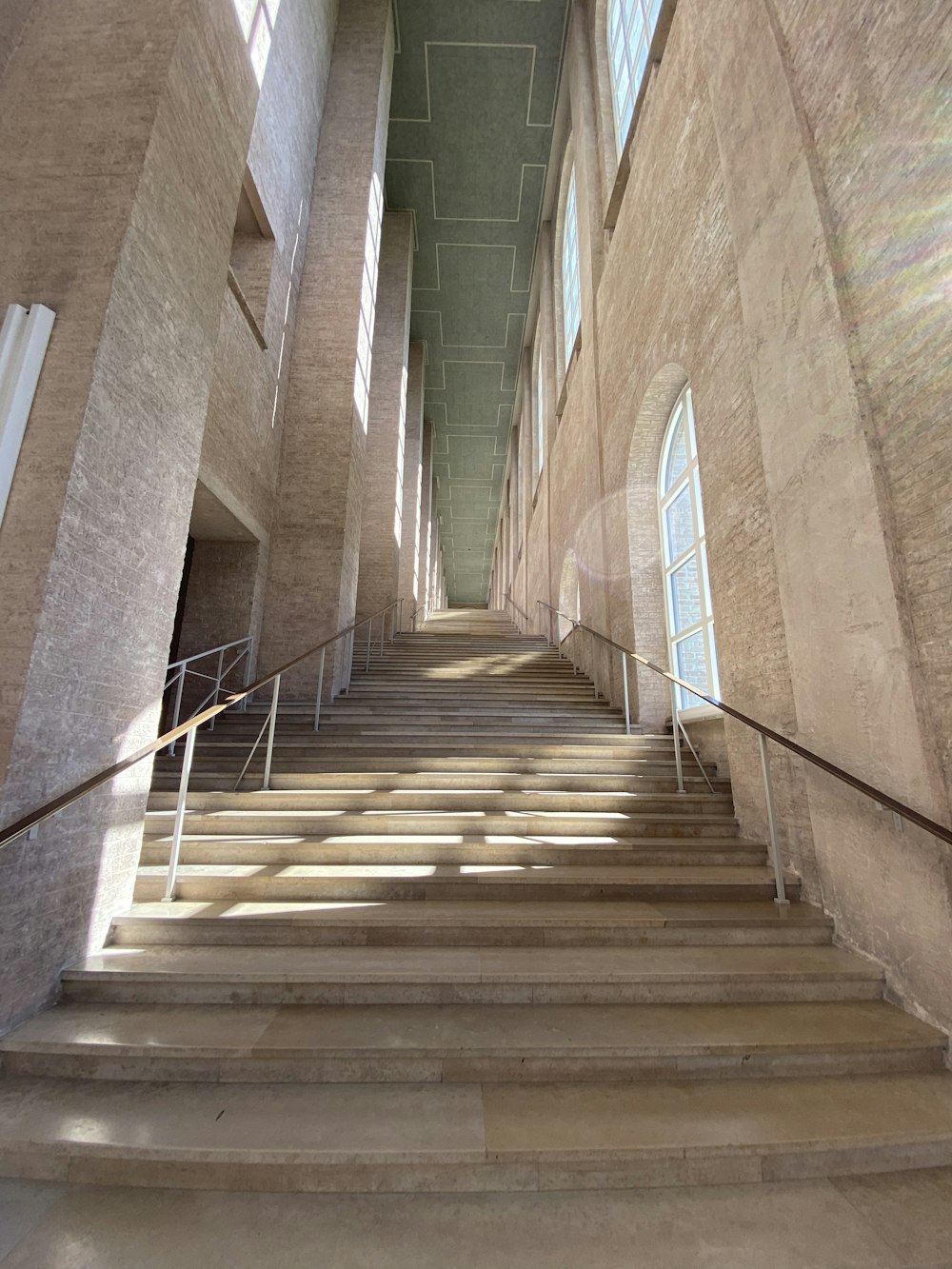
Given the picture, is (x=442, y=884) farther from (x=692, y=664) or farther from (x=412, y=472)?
(x=412, y=472)

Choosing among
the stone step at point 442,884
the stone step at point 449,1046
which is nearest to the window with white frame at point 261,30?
the stone step at point 442,884

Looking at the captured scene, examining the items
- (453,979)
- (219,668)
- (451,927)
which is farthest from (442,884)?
(219,668)

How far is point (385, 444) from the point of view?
12.9m

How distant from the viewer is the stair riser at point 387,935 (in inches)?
114

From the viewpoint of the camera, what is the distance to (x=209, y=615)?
23.9ft

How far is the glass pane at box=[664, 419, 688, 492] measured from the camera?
6.38m

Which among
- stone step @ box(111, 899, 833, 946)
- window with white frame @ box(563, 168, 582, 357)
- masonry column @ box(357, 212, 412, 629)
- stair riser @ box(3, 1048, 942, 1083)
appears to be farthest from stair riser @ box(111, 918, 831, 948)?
window with white frame @ box(563, 168, 582, 357)

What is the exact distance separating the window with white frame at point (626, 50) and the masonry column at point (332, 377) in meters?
3.77

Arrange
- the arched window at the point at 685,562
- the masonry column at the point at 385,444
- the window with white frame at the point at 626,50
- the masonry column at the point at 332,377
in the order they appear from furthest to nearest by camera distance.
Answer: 1. the masonry column at the point at 385,444
2. the masonry column at the point at 332,377
3. the window with white frame at the point at 626,50
4. the arched window at the point at 685,562

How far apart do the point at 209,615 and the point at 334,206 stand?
673 cm

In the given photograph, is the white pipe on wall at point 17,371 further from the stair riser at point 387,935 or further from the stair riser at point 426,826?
the stair riser at point 426,826

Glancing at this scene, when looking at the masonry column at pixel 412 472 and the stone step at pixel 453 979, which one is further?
the masonry column at pixel 412 472

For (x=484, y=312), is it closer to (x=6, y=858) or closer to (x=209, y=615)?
(x=209, y=615)

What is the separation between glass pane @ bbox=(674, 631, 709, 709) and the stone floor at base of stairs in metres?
4.12
